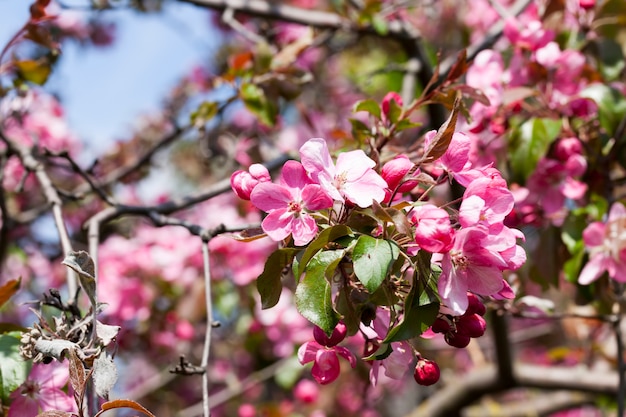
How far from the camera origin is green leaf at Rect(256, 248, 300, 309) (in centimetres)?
90

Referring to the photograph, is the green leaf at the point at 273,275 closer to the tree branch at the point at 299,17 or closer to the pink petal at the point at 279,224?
the pink petal at the point at 279,224

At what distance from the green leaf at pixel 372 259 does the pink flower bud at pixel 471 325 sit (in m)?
0.14

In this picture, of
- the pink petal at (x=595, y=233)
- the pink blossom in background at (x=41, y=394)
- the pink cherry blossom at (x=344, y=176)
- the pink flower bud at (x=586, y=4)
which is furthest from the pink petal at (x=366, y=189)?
the pink flower bud at (x=586, y=4)

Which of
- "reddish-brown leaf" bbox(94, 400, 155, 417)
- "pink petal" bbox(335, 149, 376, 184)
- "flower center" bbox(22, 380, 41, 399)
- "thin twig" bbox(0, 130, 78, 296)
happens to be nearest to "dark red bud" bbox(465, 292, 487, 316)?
"pink petal" bbox(335, 149, 376, 184)

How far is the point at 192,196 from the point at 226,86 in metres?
0.41

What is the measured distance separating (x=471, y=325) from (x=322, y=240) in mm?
224

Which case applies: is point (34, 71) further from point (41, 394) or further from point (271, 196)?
point (271, 196)

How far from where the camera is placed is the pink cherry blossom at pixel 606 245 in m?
1.37

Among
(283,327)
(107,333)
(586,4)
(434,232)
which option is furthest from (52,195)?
(283,327)

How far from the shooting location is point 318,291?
85 centimetres

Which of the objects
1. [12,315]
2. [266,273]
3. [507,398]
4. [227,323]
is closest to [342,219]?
[266,273]

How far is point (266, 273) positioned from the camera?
90 centimetres

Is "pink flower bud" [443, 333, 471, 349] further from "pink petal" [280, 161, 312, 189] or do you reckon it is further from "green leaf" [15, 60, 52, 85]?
"green leaf" [15, 60, 52, 85]

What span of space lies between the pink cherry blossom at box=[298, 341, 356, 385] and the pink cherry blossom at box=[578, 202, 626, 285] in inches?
26.5
